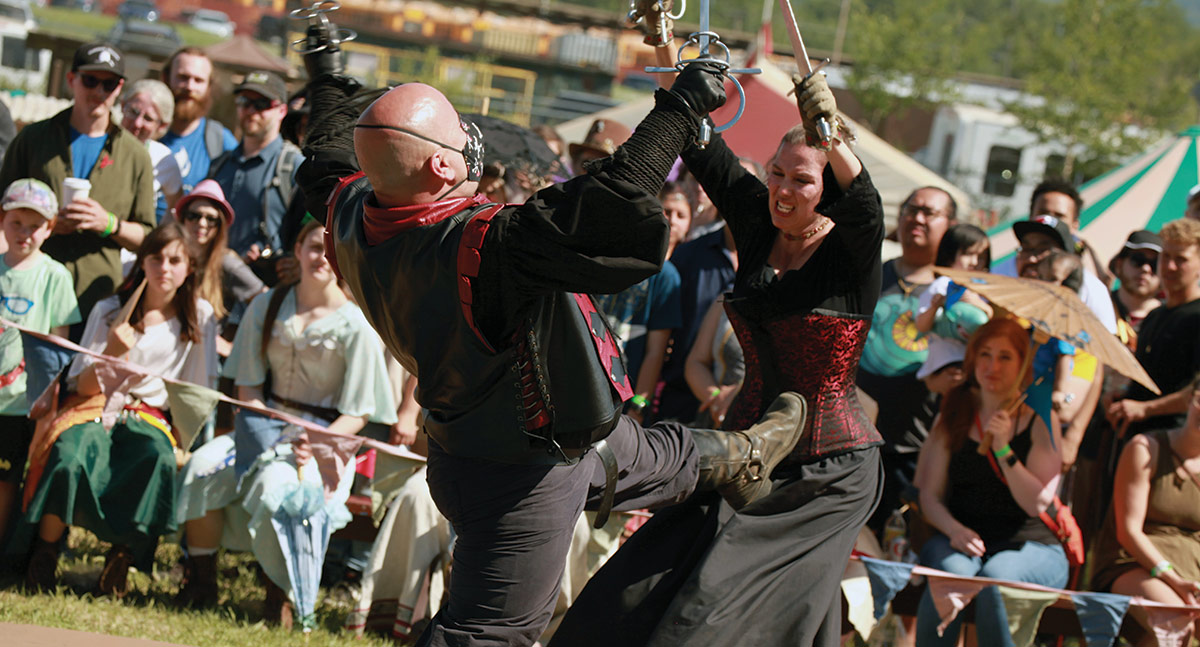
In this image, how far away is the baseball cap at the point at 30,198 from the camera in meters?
5.15

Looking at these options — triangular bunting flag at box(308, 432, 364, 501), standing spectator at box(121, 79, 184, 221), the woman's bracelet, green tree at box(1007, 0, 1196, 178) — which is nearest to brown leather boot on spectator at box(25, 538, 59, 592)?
triangular bunting flag at box(308, 432, 364, 501)

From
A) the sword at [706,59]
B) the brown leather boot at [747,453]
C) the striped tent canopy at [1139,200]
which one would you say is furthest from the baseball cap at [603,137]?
the striped tent canopy at [1139,200]

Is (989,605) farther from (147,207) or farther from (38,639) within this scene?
(147,207)

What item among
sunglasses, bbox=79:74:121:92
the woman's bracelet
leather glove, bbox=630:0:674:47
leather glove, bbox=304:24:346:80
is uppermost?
leather glove, bbox=630:0:674:47

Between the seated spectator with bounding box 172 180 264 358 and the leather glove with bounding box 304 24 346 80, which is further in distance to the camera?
the seated spectator with bounding box 172 180 264 358

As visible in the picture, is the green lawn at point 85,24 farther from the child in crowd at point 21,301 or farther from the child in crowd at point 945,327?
the child in crowd at point 945,327

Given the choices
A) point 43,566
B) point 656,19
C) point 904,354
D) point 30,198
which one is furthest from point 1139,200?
point 43,566

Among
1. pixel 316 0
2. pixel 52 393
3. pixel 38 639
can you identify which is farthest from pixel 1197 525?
pixel 52 393

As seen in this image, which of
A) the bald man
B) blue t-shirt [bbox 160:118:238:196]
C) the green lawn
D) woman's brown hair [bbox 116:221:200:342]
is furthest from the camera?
the green lawn

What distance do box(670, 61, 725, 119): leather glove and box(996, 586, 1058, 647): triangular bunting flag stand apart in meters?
2.74

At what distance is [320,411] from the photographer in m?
5.15

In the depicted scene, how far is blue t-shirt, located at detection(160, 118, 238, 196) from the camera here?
670 cm

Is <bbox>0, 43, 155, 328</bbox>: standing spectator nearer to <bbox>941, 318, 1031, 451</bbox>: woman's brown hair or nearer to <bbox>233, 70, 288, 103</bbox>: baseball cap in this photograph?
<bbox>233, 70, 288, 103</bbox>: baseball cap

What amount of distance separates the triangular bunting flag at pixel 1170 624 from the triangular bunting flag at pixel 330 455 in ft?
10.6
